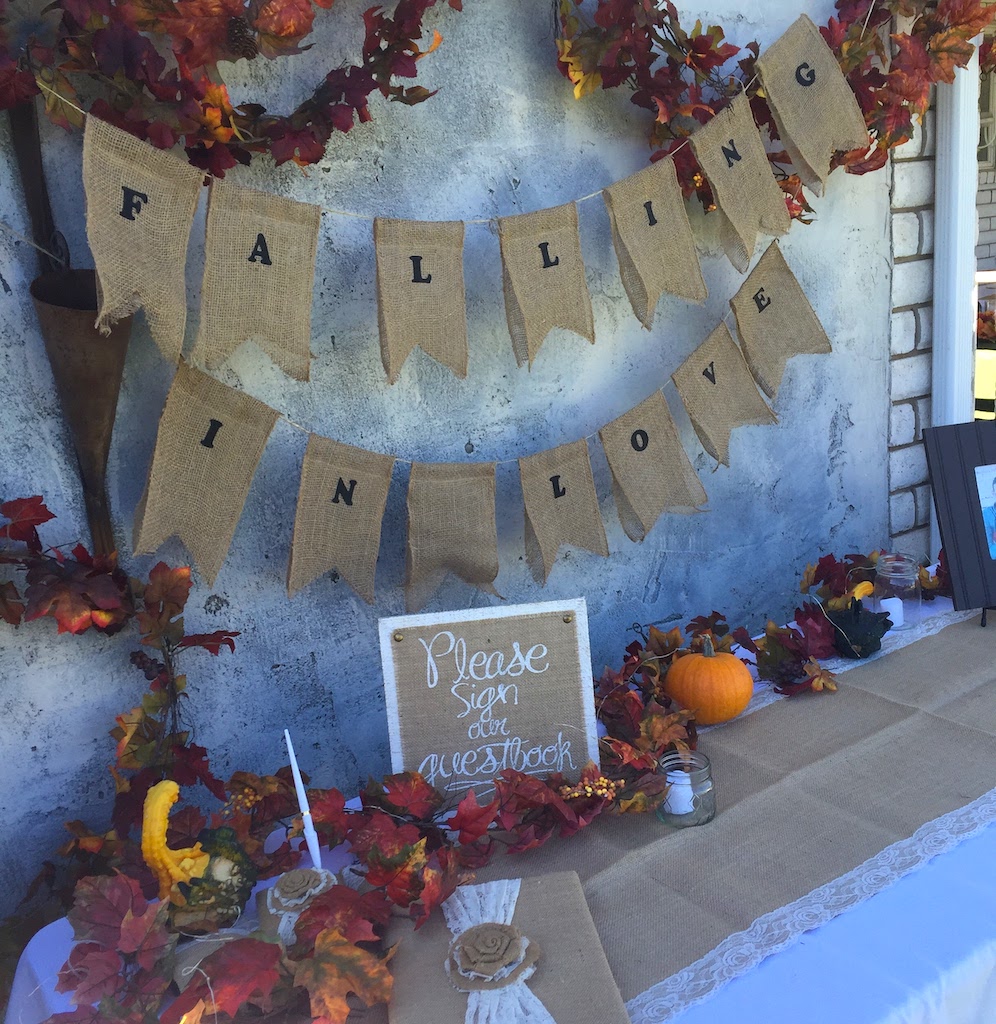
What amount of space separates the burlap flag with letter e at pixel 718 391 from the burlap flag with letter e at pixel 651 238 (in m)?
0.17

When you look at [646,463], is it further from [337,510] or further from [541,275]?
[337,510]

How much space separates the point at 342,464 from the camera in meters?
1.49

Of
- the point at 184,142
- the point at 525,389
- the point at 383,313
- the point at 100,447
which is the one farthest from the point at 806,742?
the point at 184,142

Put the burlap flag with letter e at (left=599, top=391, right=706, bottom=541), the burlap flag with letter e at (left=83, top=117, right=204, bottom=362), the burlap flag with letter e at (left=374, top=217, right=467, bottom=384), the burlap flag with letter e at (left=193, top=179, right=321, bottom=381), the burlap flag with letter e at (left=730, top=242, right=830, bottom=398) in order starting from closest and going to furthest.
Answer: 1. the burlap flag with letter e at (left=83, top=117, right=204, bottom=362)
2. the burlap flag with letter e at (left=193, top=179, right=321, bottom=381)
3. the burlap flag with letter e at (left=374, top=217, right=467, bottom=384)
4. the burlap flag with letter e at (left=599, top=391, right=706, bottom=541)
5. the burlap flag with letter e at (left=730, top=242, right=830, bottom=398)

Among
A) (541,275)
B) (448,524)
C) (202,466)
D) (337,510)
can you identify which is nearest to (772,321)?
(541,275)

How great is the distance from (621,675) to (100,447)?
0.98 m

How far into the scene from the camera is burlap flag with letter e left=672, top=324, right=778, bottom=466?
5.80 ft

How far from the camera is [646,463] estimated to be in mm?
1727

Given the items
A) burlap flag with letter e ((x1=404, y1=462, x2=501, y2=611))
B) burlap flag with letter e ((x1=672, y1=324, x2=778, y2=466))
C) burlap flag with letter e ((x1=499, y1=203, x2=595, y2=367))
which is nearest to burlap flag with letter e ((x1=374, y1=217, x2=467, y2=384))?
burlap flag with letter e ((x1=499, y1=203, x2=595, y2=367))

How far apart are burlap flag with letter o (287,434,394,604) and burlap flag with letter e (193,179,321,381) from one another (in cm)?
19

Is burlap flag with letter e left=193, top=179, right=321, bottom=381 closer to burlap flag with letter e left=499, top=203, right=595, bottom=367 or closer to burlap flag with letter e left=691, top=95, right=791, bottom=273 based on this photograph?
burlap flag with letter e left=499, top=203, right=595, bottom=367

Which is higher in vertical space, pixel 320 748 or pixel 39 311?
pixel 39 311

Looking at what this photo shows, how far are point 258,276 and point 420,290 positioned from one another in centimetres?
25

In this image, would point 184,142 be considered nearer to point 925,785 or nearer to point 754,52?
point 754,52
